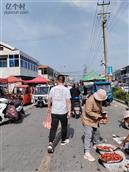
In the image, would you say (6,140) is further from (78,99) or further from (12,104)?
(78,99)

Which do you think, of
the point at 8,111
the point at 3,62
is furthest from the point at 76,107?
the point at 3,62

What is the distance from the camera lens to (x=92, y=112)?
23.5ft

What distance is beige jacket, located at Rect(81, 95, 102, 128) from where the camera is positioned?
282 inches

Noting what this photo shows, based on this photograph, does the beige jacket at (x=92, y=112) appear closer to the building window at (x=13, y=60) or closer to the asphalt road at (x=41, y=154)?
the asphalt road at (x=41, y=154)

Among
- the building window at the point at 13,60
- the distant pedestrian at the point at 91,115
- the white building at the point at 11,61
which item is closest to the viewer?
the distant pedestrian at the point at 91,115

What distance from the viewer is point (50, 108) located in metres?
8.21

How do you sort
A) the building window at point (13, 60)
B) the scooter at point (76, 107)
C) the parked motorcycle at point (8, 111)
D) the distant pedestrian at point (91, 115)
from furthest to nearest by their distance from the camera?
1. the building window at point (13, 60)
2. the scooter at point (76, 107)
3. the parked motorcycle at point (8, 111)
4. the distant pedestrian at point (91, 115)

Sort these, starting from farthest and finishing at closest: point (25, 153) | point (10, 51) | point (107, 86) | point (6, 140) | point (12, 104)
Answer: point (10, 51) → point (107, 86) → point (12, 104) → point (6, 140) → point (25, 153)

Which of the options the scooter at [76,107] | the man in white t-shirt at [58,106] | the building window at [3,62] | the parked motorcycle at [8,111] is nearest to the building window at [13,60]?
the building window at [3,62]

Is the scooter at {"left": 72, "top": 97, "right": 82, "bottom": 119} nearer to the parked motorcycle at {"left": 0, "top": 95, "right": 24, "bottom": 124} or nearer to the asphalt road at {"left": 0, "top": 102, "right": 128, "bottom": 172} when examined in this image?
the parked motorcycle at {"left": 0, "top": 95, "right": 24, "bottom": 124}

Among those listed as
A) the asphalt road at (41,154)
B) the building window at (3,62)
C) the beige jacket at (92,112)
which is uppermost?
the building window at (3,62)

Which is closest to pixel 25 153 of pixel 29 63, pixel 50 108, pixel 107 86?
pixel 50 108

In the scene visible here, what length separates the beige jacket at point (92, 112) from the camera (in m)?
7.16

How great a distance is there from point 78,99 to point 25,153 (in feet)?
27.9
